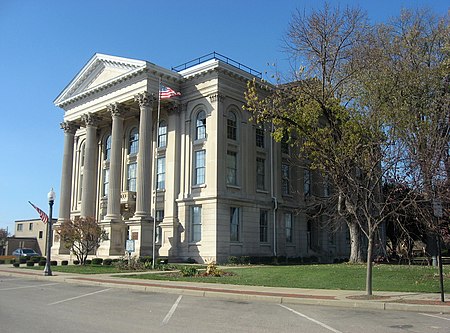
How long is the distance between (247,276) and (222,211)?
1388 cm

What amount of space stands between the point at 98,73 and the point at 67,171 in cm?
994

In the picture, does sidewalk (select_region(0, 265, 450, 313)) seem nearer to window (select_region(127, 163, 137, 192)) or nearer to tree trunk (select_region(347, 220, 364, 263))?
tree trunk (select_region(347, 220, 364, 263))

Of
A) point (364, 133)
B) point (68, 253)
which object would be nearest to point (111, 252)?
point (68, 253)

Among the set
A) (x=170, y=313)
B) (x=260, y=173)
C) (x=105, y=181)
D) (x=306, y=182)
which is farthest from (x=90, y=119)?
(x=170, y=313)

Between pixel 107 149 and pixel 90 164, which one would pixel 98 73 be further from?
pixel 90 164

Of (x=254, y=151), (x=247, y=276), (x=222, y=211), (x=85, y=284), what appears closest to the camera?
(x=85, y=284)

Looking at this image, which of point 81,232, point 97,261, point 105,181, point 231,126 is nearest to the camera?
point 81,232

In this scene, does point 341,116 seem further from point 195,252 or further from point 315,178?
point 315,178

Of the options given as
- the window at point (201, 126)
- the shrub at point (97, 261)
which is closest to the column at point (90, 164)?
the shrub at point (97, 261)

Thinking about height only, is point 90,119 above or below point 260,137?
above

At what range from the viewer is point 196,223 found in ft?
127

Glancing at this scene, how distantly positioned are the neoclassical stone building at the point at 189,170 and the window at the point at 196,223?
0.26 ft

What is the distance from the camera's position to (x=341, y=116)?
2764cm

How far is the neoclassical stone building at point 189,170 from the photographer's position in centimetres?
3809
